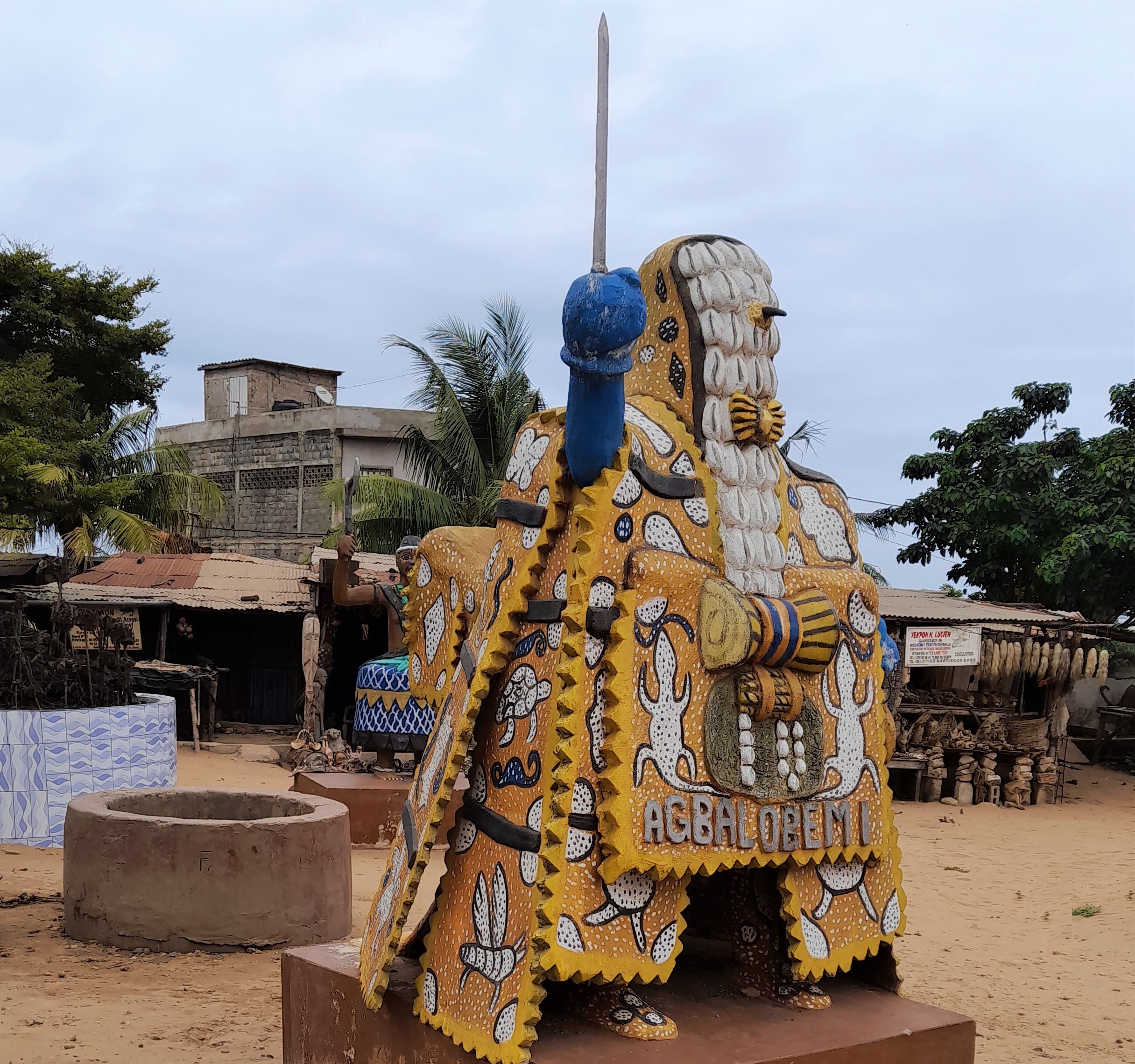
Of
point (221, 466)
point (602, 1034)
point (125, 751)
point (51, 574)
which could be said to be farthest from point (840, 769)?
point (221, 466)

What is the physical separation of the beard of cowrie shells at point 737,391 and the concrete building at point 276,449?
17.5 m

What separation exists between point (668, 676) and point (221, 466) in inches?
878

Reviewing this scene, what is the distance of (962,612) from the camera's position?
594 inches

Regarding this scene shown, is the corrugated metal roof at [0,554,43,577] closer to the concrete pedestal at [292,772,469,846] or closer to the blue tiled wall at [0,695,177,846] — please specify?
the blue tiled wall at [0,695,177,846]

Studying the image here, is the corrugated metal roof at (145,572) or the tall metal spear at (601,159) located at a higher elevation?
the tall metal spear at (601,159)

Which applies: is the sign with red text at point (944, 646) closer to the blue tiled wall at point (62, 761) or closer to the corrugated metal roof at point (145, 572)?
the blue tiled wall at point (62, 761)

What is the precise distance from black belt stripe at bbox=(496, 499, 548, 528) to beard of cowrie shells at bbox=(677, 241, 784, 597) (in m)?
0.51

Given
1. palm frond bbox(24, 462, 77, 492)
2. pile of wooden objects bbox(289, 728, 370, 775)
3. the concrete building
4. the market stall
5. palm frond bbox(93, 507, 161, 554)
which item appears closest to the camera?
pile of wooden objects bbox(289, 728, 370, 775)

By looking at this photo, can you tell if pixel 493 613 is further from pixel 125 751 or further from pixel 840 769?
pixel 125 751

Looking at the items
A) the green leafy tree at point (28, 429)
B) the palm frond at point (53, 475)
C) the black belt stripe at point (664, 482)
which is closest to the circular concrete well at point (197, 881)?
the black belt stripe at point (664, 482)

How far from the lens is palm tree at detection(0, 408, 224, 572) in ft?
54.9

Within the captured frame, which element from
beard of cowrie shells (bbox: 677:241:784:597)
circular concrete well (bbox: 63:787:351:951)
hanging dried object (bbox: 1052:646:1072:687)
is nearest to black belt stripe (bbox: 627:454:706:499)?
beard of cowrie shells (bbox: 677:241:784:597)

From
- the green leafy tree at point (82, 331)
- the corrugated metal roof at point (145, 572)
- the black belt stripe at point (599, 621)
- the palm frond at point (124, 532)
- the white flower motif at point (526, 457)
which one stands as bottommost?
the black belt stripe at point (599, 621)

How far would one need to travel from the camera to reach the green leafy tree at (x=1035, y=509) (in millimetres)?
16031
